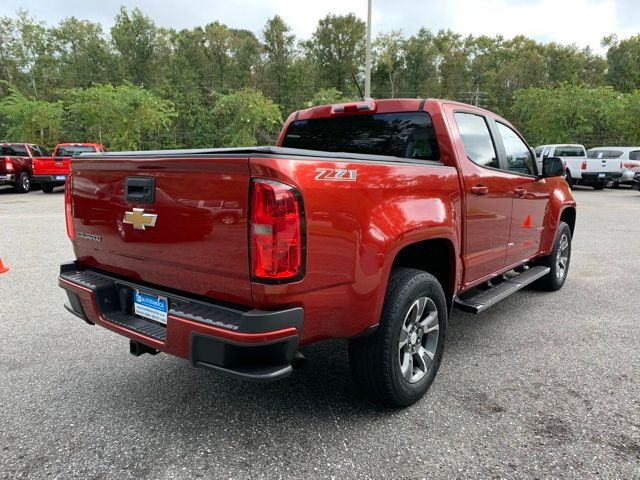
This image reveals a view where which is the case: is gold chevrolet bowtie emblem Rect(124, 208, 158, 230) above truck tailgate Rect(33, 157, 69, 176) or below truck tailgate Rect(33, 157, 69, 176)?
above

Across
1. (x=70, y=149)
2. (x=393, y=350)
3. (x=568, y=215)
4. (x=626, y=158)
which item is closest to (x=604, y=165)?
(x=626, y=158)

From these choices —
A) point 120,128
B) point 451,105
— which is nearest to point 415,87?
point 120,128

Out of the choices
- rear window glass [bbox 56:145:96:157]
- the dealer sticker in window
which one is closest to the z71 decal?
the dealer sticker in window

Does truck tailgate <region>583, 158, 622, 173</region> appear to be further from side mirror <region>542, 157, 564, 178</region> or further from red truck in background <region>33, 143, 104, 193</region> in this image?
red truck in background <region>33, 143, 104, 193</region>

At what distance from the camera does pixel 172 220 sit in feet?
7.77

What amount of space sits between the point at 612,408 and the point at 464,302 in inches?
43.4

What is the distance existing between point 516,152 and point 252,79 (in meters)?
44.0

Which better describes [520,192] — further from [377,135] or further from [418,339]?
[418,339]

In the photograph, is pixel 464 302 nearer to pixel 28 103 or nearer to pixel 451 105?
pixel 451 105

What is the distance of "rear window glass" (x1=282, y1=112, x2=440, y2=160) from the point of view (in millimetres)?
3412

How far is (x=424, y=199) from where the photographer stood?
9.34 feet

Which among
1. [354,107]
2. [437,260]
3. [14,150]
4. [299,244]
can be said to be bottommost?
[437,260]

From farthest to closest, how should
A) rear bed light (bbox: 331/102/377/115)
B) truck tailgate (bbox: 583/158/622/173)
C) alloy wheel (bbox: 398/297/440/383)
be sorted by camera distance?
truck tailgate (bbox: 583/158/622/173)
rear bed light (bbox: 331/102/377/115)
alloy wheel (bbox: 398/297/440/383)

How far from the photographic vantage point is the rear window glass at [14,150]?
59.0ft
